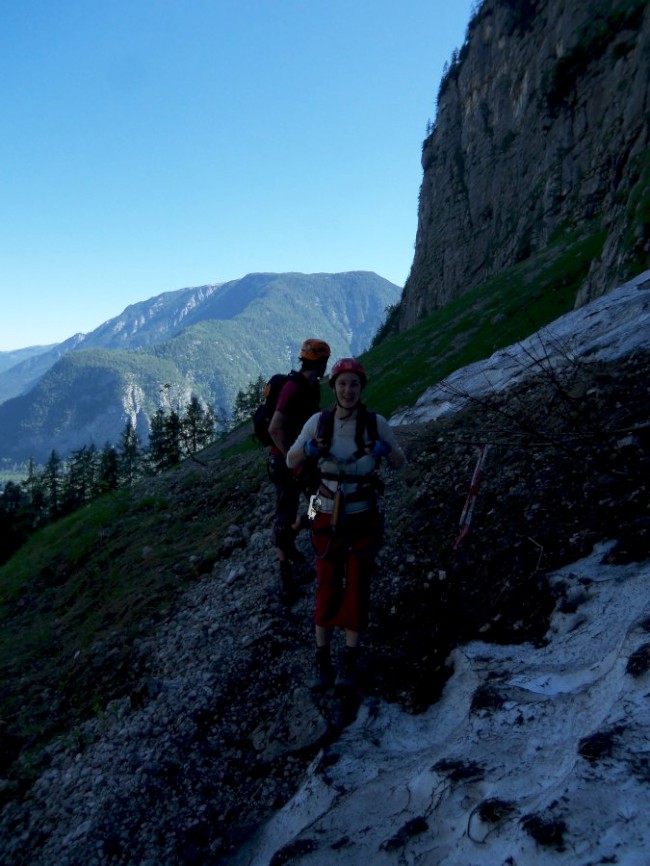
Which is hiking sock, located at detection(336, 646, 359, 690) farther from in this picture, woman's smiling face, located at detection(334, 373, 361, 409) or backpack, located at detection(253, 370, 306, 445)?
backpack, located at detection(253, 370, 306, 445)

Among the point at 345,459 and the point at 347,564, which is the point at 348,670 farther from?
the point at 345,459

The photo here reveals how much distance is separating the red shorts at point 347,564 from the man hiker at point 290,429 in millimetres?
975

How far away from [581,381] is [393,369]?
99.4 feet

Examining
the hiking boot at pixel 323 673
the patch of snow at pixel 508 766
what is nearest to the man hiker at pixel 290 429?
the hiking boot at pixel 323 673

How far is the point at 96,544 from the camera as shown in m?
15.7

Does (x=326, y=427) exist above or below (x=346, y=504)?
above

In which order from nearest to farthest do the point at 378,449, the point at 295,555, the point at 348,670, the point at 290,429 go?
the point at 378,449 → the point at 348,670 → the point at 290,429 → the point at 295,555

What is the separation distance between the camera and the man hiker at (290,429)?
22.4 ft

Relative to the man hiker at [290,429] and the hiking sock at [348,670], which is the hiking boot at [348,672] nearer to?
the hiking sock at [348,670]

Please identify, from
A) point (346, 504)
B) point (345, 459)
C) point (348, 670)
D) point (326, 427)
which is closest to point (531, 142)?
point (326, 427)

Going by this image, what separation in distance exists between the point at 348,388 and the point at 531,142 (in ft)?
219

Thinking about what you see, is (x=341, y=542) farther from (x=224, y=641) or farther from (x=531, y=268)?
(x=531, y=268)

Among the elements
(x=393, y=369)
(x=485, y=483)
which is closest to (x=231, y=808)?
(x=485, y=483)

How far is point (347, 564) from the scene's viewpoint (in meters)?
5.62
